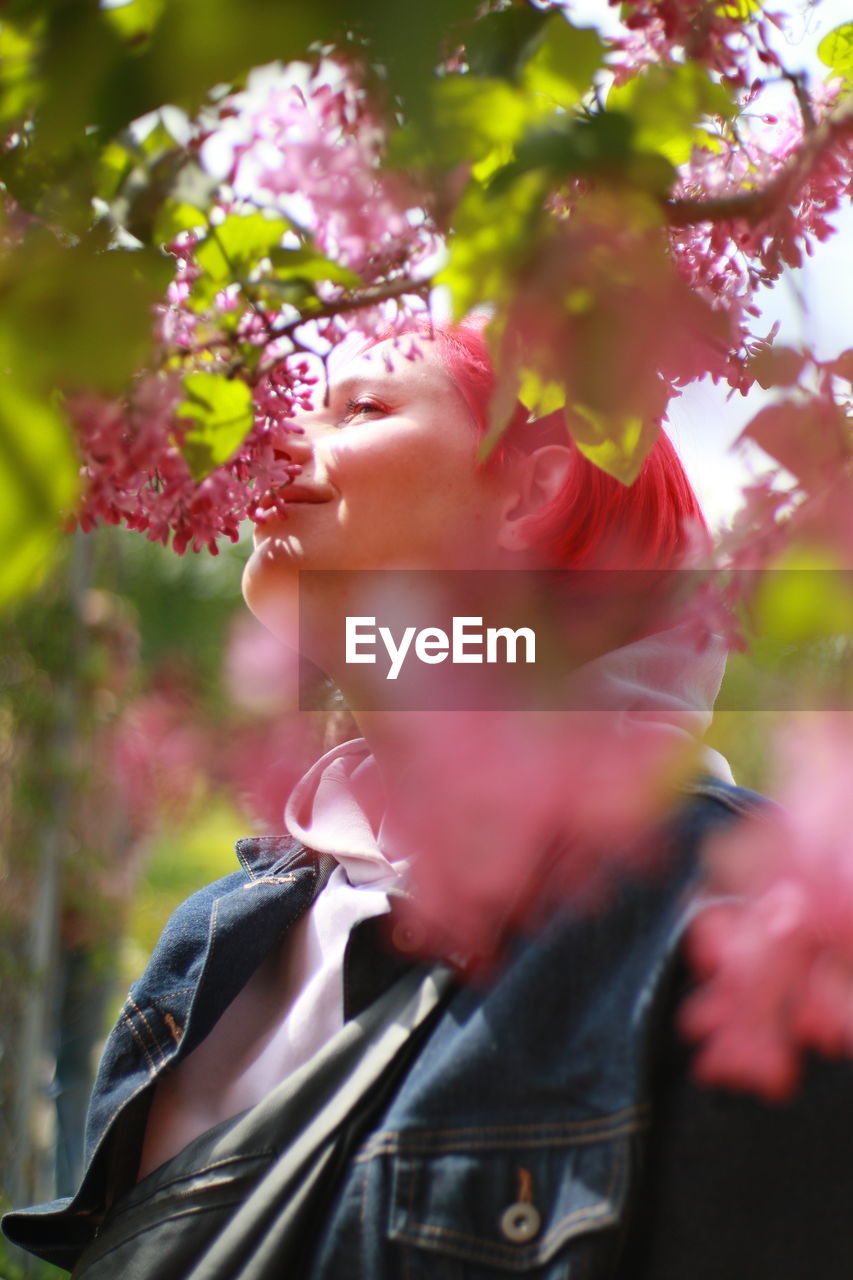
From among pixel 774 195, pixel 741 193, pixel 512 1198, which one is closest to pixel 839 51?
pixel 741 193

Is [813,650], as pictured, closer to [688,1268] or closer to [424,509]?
[688,1268]

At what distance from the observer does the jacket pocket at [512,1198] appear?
730 millimetres

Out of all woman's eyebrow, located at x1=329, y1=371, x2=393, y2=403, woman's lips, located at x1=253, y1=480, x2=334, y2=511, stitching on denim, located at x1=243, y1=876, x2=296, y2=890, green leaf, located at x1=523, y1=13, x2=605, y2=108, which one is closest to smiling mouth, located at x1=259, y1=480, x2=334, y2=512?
woman's lips, located at x1=253, y1=480, x2=334, y2=511

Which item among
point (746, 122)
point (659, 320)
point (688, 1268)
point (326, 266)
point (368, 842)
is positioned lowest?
point (688, 1268)

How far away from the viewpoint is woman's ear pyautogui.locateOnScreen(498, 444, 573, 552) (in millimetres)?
1145

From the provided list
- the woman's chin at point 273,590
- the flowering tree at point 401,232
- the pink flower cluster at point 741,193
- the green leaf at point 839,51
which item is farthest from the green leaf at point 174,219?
the woman's chin at point 273,590

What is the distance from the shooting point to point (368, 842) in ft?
3.73

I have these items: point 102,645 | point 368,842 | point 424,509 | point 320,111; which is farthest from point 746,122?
point 102,645

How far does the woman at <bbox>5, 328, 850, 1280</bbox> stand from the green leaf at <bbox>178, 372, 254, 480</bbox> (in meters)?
0.12

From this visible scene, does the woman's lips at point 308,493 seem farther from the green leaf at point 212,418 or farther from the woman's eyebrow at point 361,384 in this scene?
the green leaf at point 212,418

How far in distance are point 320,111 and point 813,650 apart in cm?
38

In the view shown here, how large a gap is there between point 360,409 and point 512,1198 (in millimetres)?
732

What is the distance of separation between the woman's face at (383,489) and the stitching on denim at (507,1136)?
1.68 ft

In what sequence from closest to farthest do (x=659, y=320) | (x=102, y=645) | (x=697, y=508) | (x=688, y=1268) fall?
(x=659, y=320) → (x=688, y=1268) → (x=697, y=508) → (x=102, y=645)
